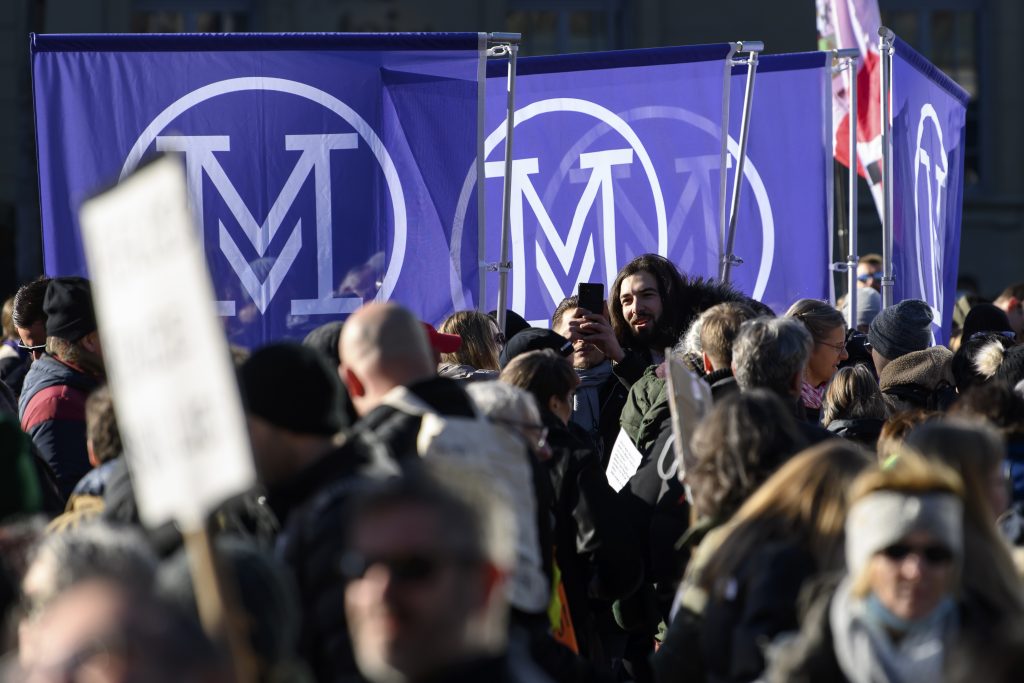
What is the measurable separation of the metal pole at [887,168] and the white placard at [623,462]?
3.01 metres

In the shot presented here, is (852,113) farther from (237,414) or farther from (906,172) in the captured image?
(237,414)

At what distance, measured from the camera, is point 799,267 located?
8227mm

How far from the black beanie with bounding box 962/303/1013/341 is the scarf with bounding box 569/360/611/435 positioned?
8.48ft

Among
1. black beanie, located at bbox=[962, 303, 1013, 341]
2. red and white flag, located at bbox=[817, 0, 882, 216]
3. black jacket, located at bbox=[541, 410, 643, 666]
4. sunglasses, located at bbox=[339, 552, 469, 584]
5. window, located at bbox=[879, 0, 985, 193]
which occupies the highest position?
window, located at bbox=[879, 0, 985, 193]

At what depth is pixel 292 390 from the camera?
340 cm

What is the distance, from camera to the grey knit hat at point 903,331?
22.7 feet

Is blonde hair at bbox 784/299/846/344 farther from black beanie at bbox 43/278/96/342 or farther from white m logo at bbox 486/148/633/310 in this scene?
black beanie at bbox 43/278/96/342

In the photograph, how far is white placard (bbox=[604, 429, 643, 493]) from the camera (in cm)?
525

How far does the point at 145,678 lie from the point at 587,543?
2.83m

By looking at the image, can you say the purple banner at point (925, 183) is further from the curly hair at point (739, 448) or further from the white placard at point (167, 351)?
the white placard at point (167, 351)

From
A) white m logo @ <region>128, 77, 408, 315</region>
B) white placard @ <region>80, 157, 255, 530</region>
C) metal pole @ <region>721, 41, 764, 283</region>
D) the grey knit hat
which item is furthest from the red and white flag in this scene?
white placard @ <region>80, 157, 255, 530</region>

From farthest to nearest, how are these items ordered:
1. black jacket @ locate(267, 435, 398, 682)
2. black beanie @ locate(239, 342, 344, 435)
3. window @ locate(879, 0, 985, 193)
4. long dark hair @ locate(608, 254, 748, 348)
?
window @ locate(879, 0, 985, 193)
long dark hair @ locate(608, 254, 748, 348)
black beanie @ locate(239, 342, 344, 435)
black jacket @ locate(267, 435, 398, 682)

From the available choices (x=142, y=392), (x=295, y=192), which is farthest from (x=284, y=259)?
(x=142, y=392)

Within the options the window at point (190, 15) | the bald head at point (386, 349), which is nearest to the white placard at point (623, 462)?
the bald head at point (386, 349)
